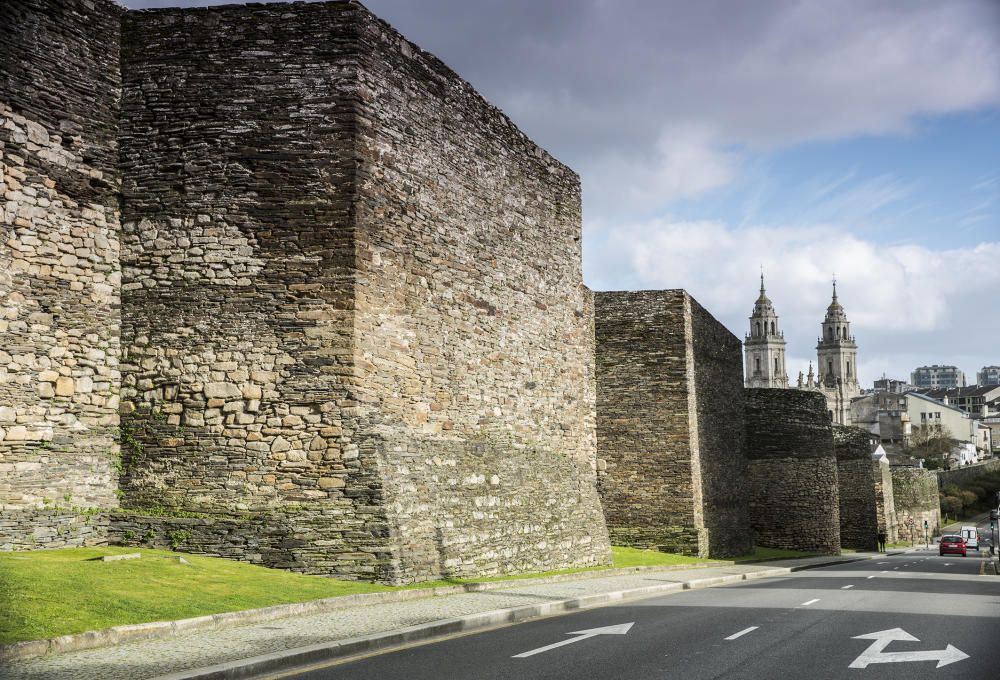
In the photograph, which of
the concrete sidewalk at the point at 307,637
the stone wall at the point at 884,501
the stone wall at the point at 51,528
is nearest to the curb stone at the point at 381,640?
the concrete sidewalk at the point at 307,637

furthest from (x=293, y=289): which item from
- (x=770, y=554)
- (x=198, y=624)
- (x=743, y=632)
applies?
(x=770, y=554)

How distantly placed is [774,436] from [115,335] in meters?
31.3

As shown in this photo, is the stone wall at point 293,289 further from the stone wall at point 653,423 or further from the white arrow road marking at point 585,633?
the stone wall at point 653,423

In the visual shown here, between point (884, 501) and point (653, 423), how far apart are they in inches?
1416

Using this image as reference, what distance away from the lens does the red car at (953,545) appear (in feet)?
175

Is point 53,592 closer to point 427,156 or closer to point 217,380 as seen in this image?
point 217,380

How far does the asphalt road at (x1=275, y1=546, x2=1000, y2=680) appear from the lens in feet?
30.2

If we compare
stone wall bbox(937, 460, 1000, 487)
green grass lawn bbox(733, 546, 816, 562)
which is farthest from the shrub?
green grass lawn bbox(733, 546, 816, 562)

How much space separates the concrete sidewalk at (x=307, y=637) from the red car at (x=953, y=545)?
41970 mm

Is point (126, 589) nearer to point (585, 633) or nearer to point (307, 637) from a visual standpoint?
point (307, 637)

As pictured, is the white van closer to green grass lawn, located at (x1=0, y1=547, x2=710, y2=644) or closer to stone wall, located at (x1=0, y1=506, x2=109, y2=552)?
Result: green grass lawn, located at (x1=0, y1=547, x2=710, y2=644)

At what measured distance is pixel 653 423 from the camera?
31422mm

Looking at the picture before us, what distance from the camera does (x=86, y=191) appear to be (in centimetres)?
1623

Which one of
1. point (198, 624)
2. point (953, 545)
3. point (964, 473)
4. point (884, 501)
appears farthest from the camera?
point (964, 473)
